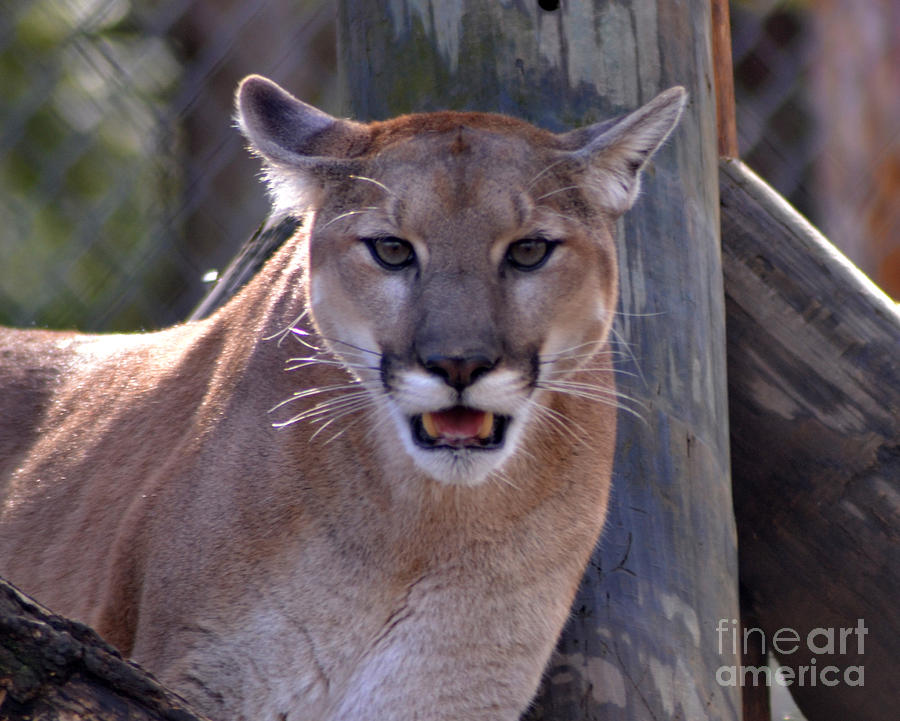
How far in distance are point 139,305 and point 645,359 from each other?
88.3 inches

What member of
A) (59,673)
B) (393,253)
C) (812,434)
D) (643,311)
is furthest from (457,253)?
(812,434)

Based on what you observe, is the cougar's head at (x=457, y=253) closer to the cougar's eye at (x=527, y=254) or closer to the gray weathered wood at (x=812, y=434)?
the cougar's eye at (x=527, y=254)

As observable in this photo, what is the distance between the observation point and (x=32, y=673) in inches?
54.1

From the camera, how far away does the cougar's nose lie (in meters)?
2.01

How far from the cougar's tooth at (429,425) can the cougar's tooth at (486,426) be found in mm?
73

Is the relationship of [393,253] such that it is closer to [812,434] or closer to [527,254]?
[527,254]

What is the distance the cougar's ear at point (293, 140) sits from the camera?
2371 millimetres

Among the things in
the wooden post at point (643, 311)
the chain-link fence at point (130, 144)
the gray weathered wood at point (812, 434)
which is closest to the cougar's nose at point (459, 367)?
the wooden post at point (643, 311)

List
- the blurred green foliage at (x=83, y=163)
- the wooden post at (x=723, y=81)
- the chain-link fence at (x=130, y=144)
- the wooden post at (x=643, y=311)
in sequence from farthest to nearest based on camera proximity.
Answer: the blurred green foliage at (x=83, y=163) < the chain-link fence at (x=130, y=144) < the wooden post at (x=723, y=81) < the wooden post at (x=643, y=311)

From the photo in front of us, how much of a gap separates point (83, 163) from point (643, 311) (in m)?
2.73

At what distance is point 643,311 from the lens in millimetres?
2715

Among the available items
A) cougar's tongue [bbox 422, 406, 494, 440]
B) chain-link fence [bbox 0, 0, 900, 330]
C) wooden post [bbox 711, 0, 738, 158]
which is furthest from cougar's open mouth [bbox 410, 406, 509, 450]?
chain-link fence [bbox 0, 0, 900, 330]

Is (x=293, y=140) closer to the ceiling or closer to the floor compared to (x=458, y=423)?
closer to the ceiling

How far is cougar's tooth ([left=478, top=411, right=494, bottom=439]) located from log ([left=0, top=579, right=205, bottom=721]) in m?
0.81
